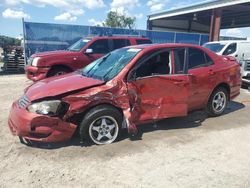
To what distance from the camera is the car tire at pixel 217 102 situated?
6.13 m

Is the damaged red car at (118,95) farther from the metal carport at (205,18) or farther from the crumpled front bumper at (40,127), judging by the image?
the metal carport at (205,18)

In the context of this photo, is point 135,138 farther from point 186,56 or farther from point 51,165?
point 186,56

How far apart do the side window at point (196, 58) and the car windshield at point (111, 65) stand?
118cm

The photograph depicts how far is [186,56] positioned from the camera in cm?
552

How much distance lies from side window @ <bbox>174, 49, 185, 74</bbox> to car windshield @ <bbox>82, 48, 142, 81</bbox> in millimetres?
783

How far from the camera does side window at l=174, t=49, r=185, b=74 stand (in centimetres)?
528

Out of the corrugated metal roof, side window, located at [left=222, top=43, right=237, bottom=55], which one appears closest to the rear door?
side window, located at [left=222, top=43, right=237, bottom=55]

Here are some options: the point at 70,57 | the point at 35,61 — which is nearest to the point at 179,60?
the point at 70,57

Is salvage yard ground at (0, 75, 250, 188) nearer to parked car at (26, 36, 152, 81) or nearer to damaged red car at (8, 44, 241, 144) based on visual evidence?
damaged red car at (8, 44, 241, 144)

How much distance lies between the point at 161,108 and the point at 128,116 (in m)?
0.76

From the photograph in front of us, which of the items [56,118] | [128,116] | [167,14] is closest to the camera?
[56,118]

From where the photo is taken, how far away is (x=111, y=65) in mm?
5141

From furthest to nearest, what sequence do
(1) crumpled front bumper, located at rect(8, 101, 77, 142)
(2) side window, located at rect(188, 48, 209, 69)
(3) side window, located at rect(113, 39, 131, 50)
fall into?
(3) side window, located at rect(113, 39, 131, 50) < (2) side window, located at rect(188, 48, 209, 69) < (1) crumpled front bumper, located at rect(8, 101, 77, 142)

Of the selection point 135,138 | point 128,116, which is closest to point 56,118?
point 128,116
